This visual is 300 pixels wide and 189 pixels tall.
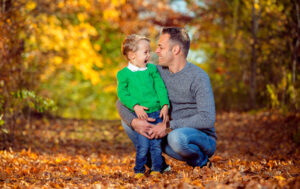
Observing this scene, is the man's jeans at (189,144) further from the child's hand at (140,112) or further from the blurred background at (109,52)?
the blurred background at (109,52)

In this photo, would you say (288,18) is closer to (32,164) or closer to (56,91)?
(32,164)

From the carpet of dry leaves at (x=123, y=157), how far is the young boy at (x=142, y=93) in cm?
22

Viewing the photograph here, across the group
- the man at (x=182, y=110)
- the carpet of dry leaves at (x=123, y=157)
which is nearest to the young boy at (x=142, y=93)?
the man at (x=182, y=110)

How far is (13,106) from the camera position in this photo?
5348 millimetres

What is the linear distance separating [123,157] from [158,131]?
240cm

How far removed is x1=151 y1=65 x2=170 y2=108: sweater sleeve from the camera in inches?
131

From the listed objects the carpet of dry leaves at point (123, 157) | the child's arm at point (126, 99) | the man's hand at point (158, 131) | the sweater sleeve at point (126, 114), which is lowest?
the carpet of dry leaves at point (123, 157)

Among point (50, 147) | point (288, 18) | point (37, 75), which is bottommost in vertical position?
point (50, 147)

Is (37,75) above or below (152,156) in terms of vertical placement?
above

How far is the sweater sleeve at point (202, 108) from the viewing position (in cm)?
327

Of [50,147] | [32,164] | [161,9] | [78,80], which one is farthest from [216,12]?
[32,164]

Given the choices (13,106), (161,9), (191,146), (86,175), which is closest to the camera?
(191,146)

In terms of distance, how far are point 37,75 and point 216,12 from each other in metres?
6.46

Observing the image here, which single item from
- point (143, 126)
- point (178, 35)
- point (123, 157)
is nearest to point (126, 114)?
point (143, 126)
